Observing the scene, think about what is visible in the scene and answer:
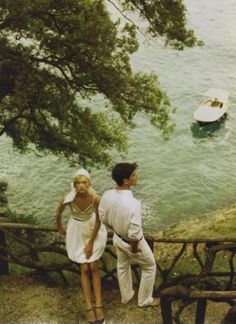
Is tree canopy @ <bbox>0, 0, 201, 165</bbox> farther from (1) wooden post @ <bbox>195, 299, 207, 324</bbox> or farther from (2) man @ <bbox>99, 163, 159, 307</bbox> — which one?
(1) wooden post @ <bbox>195, 299, 207, 324</bbox>

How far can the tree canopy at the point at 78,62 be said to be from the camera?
13820mm

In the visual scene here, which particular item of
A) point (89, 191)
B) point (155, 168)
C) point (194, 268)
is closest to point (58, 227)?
point (89, 191)

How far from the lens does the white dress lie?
672 centimetres

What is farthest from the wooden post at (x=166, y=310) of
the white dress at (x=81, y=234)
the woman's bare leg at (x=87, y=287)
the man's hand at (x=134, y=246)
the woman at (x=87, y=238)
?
the white dress at (x=81, y=234)

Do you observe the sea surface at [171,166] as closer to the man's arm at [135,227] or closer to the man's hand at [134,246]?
the man's hand at [134,246]

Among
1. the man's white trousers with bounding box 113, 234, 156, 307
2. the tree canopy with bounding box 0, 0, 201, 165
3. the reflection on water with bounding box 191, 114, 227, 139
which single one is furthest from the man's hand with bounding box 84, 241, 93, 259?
the reflection on water with bounding box 191, 114, 227, 139

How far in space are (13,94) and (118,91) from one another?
3393mm

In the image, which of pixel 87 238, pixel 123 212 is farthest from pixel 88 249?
pixel 123 212

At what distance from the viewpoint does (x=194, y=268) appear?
45.5ft

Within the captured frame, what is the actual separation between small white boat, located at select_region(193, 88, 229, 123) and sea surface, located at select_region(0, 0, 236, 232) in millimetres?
681

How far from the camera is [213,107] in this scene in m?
34.0

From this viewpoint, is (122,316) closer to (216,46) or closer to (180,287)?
(180,287)

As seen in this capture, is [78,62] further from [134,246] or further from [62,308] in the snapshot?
[134,246]

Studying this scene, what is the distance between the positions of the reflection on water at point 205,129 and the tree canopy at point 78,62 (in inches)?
648
